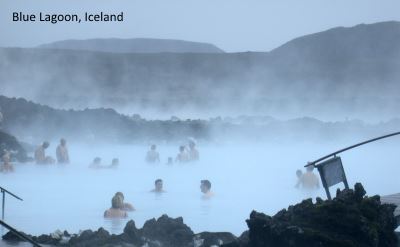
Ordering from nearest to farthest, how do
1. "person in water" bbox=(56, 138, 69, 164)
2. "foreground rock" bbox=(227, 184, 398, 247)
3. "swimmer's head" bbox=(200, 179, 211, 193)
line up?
1. "foreground rock" bbox=(227, 184, 398, 247)
2. "swimmer's head" bbox=(200, 179, 211, 193)
3. "person in water" bbox=(56, 138, 69, 164)

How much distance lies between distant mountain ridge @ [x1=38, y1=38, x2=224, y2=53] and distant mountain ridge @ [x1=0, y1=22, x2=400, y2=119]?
0.57m

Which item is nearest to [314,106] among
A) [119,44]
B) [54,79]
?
[119,44]

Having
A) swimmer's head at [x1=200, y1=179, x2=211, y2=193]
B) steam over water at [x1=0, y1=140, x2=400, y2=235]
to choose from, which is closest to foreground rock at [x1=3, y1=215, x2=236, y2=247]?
steam over water at [x1=0, y1=140, x2=400, y2=235]

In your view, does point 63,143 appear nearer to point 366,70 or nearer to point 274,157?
point 274,157

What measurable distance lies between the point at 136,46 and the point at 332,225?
9.50 m

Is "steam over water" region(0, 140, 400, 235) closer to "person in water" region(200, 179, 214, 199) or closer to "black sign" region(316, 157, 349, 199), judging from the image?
"person in water" region(200, 179, 214, 199)

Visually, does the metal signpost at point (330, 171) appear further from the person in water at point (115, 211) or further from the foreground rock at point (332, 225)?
the person in water at point (115, 211)

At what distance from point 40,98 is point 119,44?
2265mm

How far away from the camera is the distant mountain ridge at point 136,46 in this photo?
38.1ft

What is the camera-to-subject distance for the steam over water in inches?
252

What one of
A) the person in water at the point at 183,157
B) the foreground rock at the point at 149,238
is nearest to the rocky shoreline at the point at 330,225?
the foreground rock at the point at 149,238

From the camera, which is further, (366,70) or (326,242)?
(366,70)

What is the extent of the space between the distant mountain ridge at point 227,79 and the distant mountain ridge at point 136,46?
0.57 meters

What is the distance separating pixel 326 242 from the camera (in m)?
2.96
